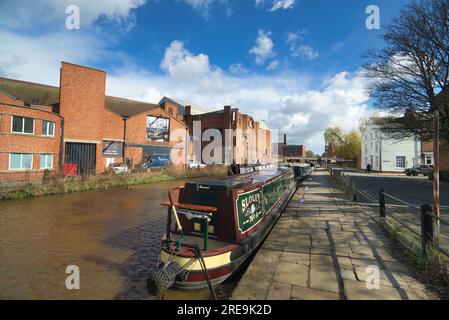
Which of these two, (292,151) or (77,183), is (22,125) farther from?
(292,151)

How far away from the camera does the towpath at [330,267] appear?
10.2ft

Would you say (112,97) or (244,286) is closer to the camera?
(244,286)

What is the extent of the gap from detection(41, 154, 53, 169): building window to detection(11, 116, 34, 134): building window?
1947 millimetres

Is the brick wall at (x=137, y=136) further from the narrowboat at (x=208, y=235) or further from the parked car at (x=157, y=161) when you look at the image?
the narrowboat at (x=208, y=235)

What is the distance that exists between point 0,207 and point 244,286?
423 inches

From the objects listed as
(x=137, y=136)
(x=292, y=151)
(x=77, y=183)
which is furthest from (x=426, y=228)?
(x=292, y=151)

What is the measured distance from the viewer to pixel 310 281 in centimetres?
341

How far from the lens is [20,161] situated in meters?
15.4

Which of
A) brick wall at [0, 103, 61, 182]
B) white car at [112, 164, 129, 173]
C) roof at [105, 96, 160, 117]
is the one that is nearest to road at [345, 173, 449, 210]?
white car at [112, 164, 129, 173]

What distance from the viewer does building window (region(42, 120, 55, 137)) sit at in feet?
55.9

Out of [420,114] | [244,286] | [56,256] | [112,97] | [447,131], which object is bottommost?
[56,256]
